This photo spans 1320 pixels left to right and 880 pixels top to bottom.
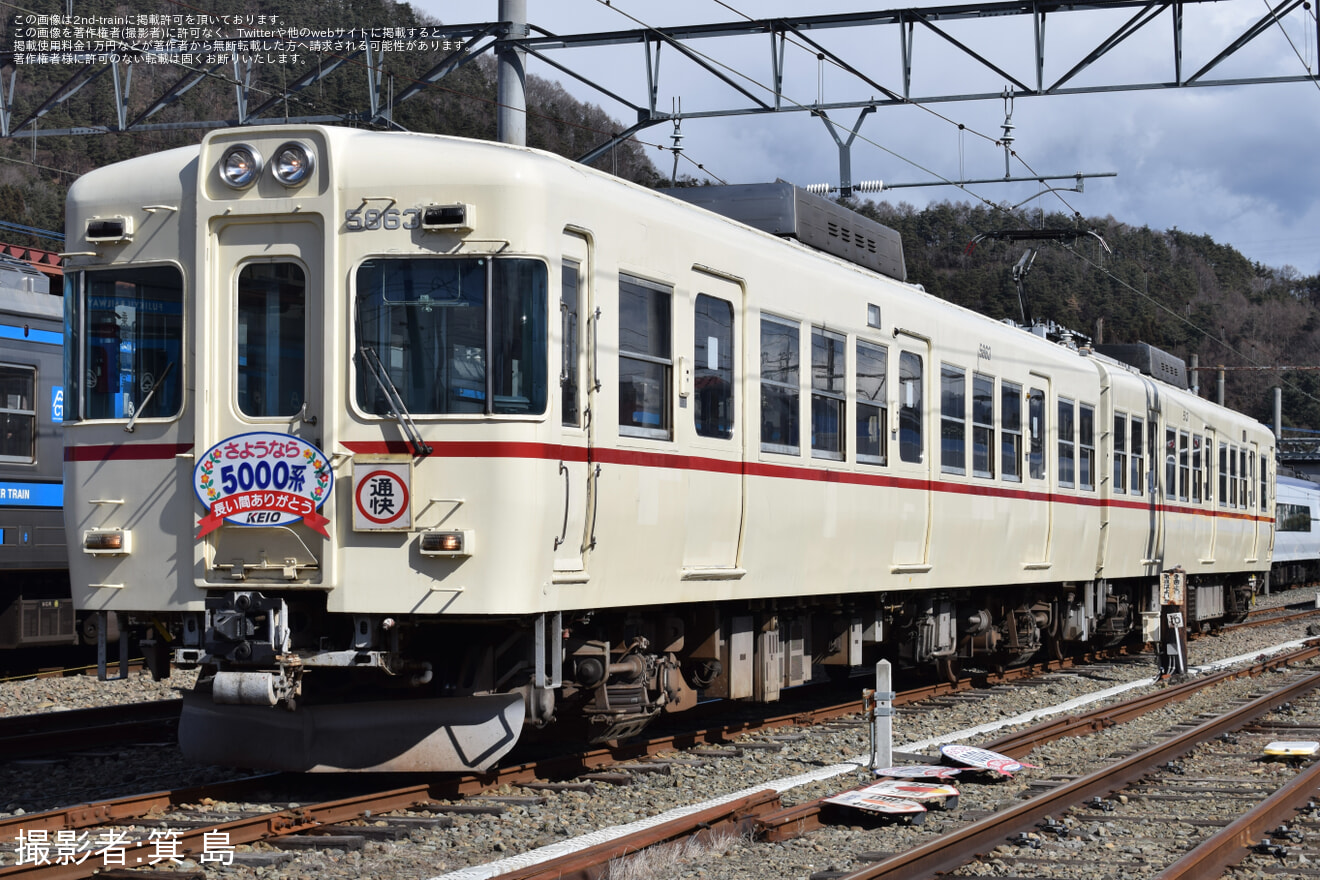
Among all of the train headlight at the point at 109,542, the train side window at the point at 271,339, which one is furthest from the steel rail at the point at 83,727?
the train side window at the point at 271,339

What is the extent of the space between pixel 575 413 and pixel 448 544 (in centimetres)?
104

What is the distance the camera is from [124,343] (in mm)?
7949

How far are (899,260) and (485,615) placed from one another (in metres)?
6.66

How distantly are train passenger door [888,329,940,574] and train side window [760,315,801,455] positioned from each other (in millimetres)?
1694

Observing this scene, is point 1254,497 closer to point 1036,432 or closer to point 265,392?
point 1036,432

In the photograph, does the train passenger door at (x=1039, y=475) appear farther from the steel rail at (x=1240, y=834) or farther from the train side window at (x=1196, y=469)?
the train side window at (x=1196, y=469)

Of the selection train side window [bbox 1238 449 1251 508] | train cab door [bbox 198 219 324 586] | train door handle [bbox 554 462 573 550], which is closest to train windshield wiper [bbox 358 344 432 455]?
train cab door [bbox 198 219 324 586]

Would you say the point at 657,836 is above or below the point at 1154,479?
below

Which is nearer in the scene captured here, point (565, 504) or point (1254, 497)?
point (565, 504)

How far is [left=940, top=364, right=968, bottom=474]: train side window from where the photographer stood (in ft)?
41.1

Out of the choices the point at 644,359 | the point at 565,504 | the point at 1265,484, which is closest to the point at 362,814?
the point at 565,504

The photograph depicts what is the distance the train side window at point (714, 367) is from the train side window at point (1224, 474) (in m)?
15.0

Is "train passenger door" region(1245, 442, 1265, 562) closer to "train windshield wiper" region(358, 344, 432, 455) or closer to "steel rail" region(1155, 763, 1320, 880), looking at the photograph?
"steel rail" region(1155, 763, 1320, 880)

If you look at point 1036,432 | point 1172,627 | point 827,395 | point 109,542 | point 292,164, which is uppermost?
point 292,164
